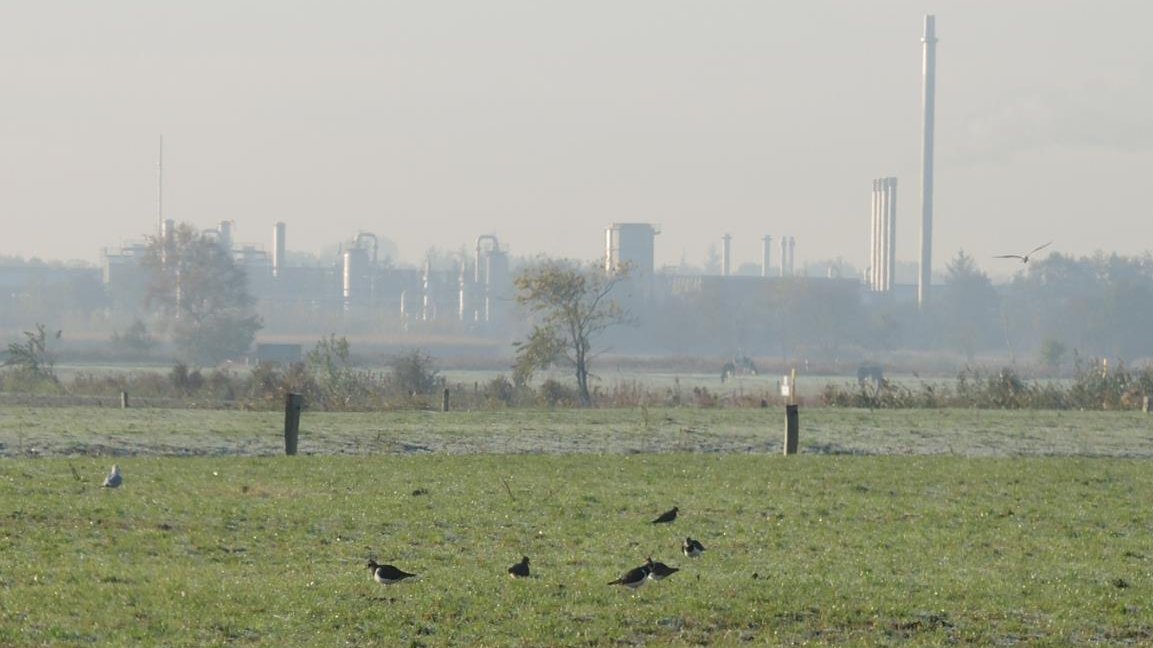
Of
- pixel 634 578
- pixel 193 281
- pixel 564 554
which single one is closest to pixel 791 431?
pixel 564 554

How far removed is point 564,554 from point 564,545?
2.56 feet

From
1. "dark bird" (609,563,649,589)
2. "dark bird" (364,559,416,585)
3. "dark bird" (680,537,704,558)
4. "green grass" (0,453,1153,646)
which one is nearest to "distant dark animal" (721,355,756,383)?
"green grass" (0,453,1153,646)

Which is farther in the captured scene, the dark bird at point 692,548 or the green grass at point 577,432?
the green grass at point 577,432

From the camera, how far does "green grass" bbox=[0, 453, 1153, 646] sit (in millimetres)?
16938

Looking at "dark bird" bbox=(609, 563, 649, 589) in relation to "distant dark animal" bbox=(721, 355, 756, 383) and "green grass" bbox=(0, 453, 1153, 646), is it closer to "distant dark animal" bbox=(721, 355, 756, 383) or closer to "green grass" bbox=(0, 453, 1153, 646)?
"green grass" bbox=(0, 453, 1153, 646)

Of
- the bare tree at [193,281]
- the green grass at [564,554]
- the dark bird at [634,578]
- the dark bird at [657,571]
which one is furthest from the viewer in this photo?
the bare tree at [193,281]

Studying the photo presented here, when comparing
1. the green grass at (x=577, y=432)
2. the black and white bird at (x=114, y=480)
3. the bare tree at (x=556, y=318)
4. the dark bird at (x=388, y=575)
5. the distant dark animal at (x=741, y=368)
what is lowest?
the distant dark animal at (x=741, y=368)

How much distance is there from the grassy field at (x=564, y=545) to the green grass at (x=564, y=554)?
5 cm

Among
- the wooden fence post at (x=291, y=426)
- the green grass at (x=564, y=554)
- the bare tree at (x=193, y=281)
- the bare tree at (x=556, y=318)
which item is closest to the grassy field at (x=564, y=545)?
the green grass at (x=564, y=554)

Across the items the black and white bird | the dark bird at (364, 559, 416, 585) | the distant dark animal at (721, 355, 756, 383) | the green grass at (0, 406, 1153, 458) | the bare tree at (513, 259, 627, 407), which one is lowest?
the distant dark animal at (721, 355, 756, 383)

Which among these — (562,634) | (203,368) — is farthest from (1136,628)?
(203,368)

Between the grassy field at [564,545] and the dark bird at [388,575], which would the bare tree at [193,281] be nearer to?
the grassy field at [564,545]

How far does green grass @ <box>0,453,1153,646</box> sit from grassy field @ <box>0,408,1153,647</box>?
5 centimetres

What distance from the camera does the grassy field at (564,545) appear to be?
55.7 feet
